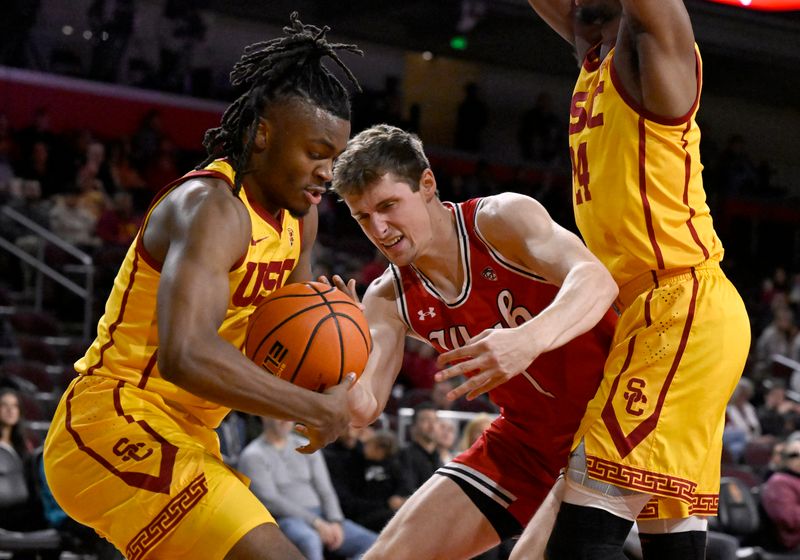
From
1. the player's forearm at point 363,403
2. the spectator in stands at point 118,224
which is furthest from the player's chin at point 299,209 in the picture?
the spectator in stands at point 118,224

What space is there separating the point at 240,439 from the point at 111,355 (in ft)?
17.0

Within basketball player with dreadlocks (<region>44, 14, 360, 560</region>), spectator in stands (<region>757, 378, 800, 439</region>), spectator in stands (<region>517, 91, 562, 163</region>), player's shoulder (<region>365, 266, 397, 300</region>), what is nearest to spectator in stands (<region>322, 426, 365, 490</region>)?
player's shoulder (<region>365, 266, 397, 300</region>)

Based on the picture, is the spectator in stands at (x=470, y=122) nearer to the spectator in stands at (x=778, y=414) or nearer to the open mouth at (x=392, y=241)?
the spectator in stands at (x=778, y=414)

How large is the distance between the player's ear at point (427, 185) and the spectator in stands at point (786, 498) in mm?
5611

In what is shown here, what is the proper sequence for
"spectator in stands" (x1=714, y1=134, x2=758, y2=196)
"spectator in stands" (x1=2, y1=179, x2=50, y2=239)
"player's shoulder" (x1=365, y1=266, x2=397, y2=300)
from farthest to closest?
"spectator in stands" (x1=714, y1=134, x2=758, y2=196) < "spectator in stands" (x1=2, y1=179, x2=50, y2=239) < "player's shoulder" (x1=365, y1=266, x2=397, y2=300)

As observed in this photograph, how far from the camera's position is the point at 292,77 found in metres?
3.34

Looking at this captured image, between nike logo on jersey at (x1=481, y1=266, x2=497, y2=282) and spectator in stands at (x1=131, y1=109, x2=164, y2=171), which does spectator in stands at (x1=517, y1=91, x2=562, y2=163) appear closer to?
spectator in stands at (x1=131, y1=109, x2=164, y2=171)

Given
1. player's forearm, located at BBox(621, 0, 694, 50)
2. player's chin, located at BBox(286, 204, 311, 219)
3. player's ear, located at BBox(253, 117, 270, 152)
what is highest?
player's forearm, located at BBox(621, 0, 694, 50)

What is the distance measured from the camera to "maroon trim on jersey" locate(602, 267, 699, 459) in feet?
10.4

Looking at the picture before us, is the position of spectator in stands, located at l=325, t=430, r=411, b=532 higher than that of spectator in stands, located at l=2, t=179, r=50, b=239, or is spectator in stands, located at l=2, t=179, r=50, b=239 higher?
spectator in stands, located at l=2, t=179, r=50, b=239

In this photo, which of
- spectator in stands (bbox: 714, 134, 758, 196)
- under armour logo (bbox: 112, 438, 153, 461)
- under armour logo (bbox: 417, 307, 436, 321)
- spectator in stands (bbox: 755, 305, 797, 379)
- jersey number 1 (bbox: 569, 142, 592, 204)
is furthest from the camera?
spectator in stands (bbox: 714, 134, 758, 196)

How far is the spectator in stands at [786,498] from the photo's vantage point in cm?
838

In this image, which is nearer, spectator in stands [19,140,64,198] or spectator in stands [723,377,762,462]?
spectator in stands [723,377,762,462]

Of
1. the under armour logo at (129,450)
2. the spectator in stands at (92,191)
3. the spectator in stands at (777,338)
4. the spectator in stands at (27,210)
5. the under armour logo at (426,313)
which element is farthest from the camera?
the spectator in stands at (777,338)
